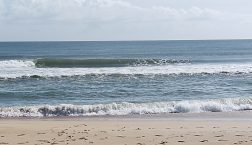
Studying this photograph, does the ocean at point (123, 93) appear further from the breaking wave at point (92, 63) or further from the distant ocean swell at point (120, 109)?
the breaking wave at point (92, 63)

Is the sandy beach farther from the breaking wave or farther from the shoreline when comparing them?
the breaking wave

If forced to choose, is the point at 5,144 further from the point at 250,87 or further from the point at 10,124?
the point at 250,87

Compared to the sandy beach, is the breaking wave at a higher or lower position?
higher

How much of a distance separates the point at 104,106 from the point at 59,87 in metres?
6.79

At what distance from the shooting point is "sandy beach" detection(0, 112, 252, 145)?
9898 mm

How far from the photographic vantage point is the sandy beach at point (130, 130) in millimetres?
9898

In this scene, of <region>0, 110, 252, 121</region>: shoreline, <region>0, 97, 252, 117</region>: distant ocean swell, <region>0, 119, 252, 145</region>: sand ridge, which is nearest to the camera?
<region>0, 119, 252, 145</region>: sand ridge

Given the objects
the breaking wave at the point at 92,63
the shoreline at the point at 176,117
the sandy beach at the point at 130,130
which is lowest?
the shoreline at the point at 176,117

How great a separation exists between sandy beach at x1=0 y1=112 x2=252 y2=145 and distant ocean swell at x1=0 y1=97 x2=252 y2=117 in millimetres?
1134

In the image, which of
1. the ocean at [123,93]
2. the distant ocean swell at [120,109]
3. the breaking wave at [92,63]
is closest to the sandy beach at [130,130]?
the distant ocean swell at [120,109]

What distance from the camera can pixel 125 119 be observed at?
44.8 feet

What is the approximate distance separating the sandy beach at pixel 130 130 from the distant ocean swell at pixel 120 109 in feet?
3.72

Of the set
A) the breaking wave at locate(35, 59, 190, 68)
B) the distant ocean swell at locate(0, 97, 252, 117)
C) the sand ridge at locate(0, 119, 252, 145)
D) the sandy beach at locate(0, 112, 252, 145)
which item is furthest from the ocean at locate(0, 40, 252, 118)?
the breaking wave at locate(35, 59, 190, 68)

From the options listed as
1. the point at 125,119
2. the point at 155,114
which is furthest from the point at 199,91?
the point at 125,119
